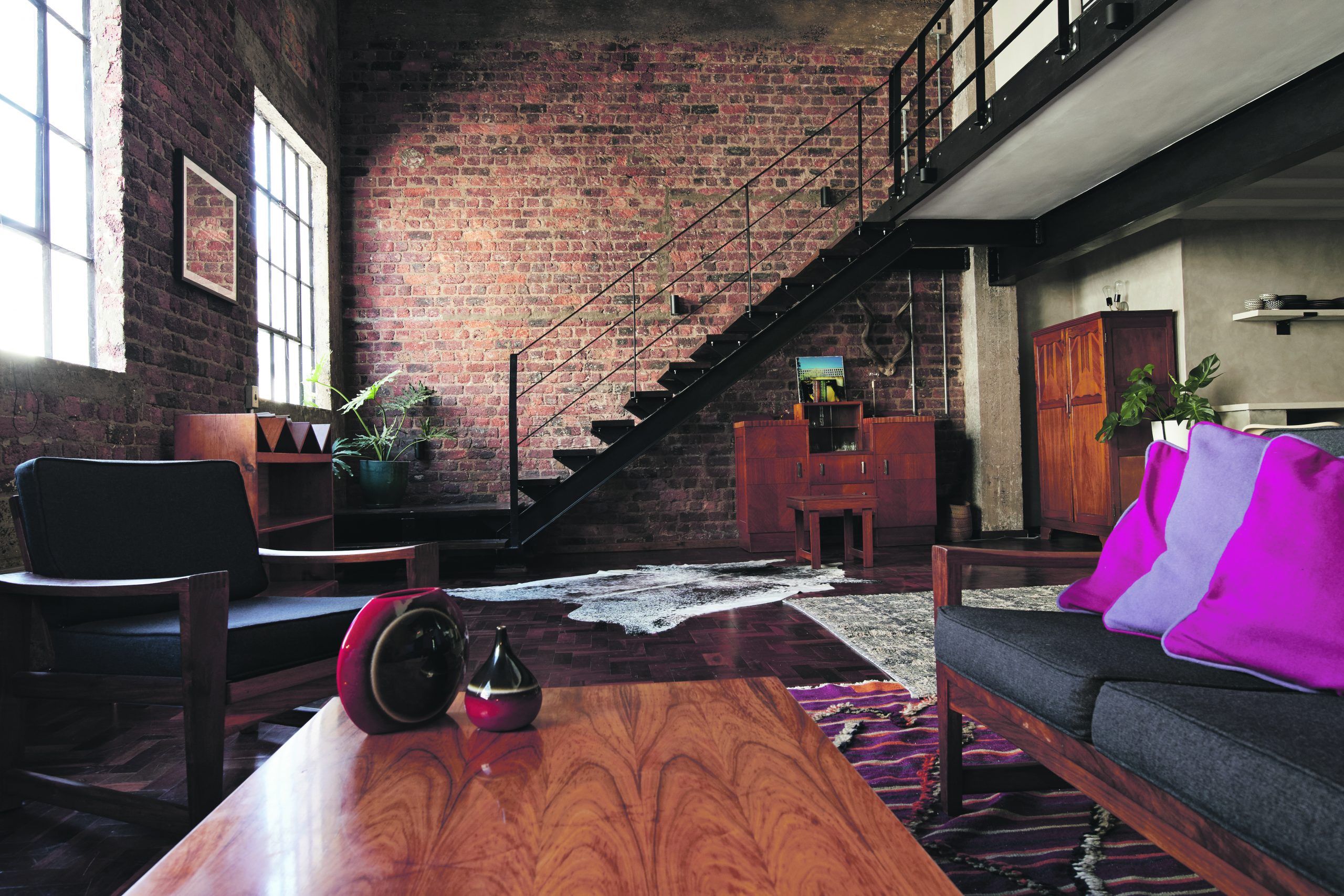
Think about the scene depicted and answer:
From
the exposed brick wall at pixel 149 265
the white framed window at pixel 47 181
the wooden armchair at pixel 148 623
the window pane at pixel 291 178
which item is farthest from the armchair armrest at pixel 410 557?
the window pane at pixel 291 178

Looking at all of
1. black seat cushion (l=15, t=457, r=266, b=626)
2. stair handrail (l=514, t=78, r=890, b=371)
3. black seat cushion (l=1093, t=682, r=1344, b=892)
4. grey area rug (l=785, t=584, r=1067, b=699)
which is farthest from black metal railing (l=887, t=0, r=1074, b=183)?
black seat cushion (l=15, t=457, r=266, b=626)

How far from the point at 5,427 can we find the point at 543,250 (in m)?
4.99

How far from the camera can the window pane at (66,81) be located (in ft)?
11.9

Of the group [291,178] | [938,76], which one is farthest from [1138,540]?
[938,76]

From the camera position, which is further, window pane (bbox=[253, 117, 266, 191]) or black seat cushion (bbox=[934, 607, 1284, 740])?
window pane (bbox=[253, 117, 266, 191])

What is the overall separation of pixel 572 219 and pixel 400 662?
6717 mm

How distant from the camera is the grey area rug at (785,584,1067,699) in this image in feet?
9.90

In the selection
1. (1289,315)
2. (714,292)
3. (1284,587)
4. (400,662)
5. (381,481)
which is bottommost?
(400,662)

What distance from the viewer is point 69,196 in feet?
12.1

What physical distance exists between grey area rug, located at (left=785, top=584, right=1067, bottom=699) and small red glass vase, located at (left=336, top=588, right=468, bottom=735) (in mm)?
1845

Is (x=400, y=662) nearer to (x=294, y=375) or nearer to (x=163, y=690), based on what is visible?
(x=163, y=690)

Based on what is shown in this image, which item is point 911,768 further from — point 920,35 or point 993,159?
point 920,35

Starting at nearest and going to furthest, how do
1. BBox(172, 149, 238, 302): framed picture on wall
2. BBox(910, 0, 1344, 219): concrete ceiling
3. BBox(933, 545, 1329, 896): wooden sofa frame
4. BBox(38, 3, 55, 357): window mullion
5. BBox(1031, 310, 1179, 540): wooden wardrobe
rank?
BBox(933, 545, 1329, 896): wooden sofa frame
BBox(38, 3, 55, 357): window mullion
BBox(910, 0, 1344, 219): concrete ceiling
BBox(172, 149, 238, 302): framed picture on wall
BBox(1031, 310, 1179, 540): wooden wardrobe

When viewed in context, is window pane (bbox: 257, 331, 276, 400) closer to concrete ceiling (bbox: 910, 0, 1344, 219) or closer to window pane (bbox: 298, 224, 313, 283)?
window pane (bbox: 298, 224, 313, 283)
